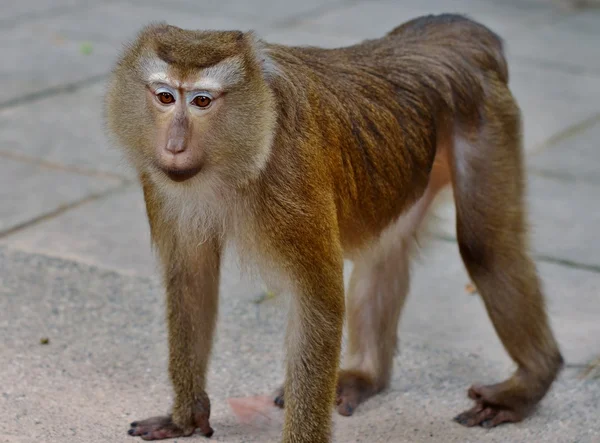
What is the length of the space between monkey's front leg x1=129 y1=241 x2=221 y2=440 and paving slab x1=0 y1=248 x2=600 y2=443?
97 millimetres

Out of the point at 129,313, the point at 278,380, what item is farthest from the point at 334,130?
the point at 129,313

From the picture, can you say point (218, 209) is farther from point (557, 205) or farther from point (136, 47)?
point (557, 205)

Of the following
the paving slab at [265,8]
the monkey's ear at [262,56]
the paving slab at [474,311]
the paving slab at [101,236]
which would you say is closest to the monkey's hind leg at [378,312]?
the paving slab at [474,311]

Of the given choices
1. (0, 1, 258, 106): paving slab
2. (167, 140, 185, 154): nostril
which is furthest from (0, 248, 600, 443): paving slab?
(0, 1, 258, 106): paving slab

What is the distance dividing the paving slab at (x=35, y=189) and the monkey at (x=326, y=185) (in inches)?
104

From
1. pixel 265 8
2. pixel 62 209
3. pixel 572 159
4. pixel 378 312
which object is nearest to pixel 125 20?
pixel 265 8

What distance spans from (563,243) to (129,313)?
2.71 meters

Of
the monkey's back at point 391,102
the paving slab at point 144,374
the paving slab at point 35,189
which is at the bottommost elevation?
the paving slab at point 35,189

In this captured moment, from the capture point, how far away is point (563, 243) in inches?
265

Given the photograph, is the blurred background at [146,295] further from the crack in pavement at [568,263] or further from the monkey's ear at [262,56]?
the monkey's ear at [262,56]

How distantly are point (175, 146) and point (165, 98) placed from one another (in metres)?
0.18

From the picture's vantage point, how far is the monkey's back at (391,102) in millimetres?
4270

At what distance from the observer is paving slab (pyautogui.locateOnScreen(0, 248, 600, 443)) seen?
4586 millimetres

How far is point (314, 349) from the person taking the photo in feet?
13.1
